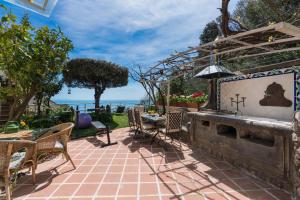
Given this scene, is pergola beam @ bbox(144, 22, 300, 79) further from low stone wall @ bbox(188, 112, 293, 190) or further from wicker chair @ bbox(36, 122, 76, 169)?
wicker chair @ bbox(36, 122, 76, 169)

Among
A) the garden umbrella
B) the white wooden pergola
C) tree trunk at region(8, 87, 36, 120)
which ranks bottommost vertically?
tree trunk at region(8, 87, 36, 120)

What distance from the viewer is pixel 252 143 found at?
3.34m

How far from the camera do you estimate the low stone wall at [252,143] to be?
9.17ft

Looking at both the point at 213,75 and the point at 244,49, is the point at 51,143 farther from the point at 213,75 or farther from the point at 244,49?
the point at 244,49

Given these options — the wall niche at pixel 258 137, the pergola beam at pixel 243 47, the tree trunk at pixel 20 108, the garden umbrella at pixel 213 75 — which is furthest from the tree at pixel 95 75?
the wall niche at pixel 258 137

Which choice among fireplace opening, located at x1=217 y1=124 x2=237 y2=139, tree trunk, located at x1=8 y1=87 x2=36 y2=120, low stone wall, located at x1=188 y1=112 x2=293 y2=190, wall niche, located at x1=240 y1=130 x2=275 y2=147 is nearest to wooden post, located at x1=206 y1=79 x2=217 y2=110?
low stone wall, located at x1=188 y1=112 x2=293 y2=190

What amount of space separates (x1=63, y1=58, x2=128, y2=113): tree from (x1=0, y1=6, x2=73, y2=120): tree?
5971mm

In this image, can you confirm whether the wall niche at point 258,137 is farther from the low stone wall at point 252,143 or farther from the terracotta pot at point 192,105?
the terracotta pot at point 192,105

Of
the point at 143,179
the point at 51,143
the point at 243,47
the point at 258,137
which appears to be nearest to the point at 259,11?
the point at 243,47

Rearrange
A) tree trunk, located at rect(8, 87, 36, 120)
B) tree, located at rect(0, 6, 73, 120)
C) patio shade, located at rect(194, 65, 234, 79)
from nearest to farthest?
tree, located at rect(0, 6, 73, 120) → patio shade, located at rect(194, 65, 234, 79) → tree trunk, located at rect(8, 87, 36, 120)

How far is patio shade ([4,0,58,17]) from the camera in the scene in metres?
2.57

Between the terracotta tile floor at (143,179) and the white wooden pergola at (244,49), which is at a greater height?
the white wooden pergola at (244,49)

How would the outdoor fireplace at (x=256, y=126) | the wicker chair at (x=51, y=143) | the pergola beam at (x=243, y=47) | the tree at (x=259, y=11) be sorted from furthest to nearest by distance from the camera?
the tree at (x=259, y=11)
the wicker chair at (x=51, y=143)
the outdoor fireplace at (x=256, y=126)
the pergola beam at (x=243, y=47)

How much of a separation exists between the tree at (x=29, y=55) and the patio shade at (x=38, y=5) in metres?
0.92
